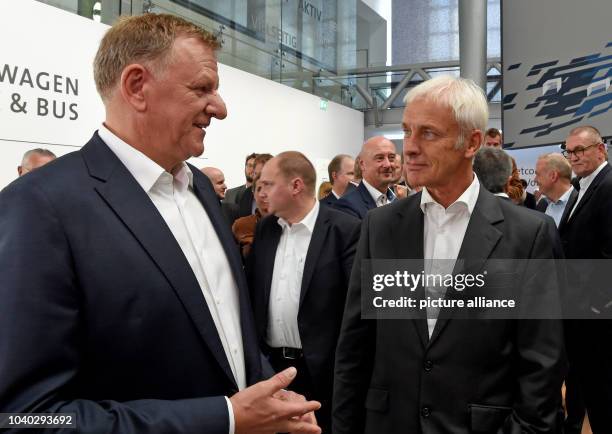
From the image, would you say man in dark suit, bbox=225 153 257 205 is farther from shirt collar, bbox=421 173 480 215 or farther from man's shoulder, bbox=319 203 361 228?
shirt collar, bbox=421 173 480 215

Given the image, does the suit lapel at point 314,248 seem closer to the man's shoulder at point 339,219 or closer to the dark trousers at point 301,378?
the man's shoulder at point 339,219

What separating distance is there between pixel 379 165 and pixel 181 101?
3054 millimetres

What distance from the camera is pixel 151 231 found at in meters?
1.27

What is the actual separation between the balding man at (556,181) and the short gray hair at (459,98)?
3524 mm

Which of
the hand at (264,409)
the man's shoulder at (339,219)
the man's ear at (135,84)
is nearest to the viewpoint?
the hand at (264,409)

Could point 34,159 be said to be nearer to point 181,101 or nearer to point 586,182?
point 181,101

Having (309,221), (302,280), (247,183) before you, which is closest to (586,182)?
(309,221)

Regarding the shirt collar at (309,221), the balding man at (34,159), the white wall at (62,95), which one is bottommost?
the shirt collar at (309,221)

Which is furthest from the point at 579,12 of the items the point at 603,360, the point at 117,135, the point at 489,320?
the point at 117,135

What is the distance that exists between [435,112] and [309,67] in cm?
854

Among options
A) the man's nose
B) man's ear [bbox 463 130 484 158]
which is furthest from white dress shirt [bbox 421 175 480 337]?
the man's nose

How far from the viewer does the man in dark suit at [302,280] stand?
311 cm

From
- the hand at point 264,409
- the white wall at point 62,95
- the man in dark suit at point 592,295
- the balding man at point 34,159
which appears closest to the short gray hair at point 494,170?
the man in dark suit at point 592,295

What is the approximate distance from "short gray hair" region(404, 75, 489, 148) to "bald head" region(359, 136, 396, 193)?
226cm
